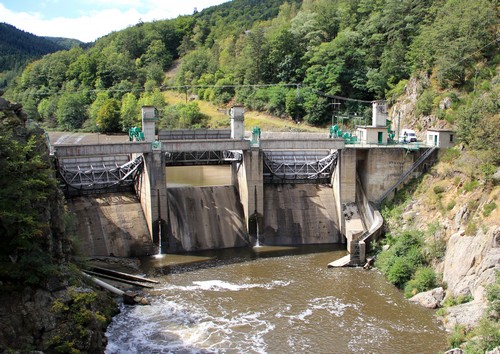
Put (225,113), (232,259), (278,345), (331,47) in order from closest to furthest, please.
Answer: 1. (278,345)
2. (232,259)
3. (331,47)
4. (225,113)

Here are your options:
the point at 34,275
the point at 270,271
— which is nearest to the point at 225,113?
the point at 270,271

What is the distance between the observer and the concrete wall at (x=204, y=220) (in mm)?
41969

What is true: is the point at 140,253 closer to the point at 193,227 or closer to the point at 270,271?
the point at 193,227

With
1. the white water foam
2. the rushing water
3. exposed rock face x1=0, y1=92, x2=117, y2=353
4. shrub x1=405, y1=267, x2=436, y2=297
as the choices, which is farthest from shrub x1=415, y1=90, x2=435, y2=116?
exposed rock face x1=0, y1=92, x2=117, y2=353

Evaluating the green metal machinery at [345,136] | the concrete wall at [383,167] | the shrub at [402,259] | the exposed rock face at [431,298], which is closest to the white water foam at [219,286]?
the shrub at [402,259]

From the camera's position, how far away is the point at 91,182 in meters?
41.6

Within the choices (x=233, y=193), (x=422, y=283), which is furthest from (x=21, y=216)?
(x=233, y=193)

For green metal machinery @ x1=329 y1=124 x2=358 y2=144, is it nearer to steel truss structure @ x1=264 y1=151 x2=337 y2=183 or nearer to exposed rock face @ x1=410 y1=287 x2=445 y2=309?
steel truss structure @ x1=264 y1=151 x2=337 y2=183

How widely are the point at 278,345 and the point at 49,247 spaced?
1205 cm

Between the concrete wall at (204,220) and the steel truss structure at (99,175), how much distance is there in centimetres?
354

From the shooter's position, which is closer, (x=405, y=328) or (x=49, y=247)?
(x=49, y=247)

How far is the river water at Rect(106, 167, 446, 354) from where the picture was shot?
2753cm

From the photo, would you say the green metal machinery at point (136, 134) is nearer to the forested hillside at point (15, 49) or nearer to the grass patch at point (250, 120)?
the grass patch at point (250, 120)

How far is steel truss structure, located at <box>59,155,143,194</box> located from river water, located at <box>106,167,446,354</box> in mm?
6925
